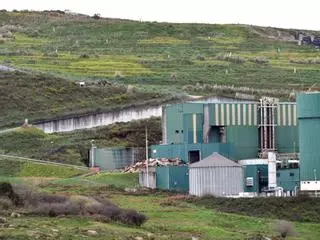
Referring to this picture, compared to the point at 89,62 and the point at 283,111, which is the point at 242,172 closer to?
the point at 283,111

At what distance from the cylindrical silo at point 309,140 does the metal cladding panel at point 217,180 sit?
10.2ft

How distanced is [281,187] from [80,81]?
39.6 meters

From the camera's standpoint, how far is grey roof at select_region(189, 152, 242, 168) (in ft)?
224

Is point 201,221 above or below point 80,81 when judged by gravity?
below

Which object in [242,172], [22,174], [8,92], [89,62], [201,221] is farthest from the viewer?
[89,62]

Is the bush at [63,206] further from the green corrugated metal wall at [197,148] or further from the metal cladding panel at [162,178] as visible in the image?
the green corrugated metal wall at [197,148]

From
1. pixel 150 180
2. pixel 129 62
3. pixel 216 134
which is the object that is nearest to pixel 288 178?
pixel 150 180

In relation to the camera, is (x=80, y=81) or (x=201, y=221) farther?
(x=80, y=81)

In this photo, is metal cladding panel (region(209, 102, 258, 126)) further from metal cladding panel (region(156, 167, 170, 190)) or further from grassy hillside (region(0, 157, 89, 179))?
grassy hillside (region(0, 157, 89, 179))

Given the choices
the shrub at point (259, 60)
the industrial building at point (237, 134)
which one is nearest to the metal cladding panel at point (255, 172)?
the industrial building at point (237, 134)

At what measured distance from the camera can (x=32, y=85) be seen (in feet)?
335

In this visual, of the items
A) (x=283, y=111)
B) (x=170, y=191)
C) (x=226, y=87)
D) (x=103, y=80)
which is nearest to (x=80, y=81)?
(x=103, y=80)

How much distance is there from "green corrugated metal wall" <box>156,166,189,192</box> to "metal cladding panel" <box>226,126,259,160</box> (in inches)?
205

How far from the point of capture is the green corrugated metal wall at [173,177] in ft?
231
